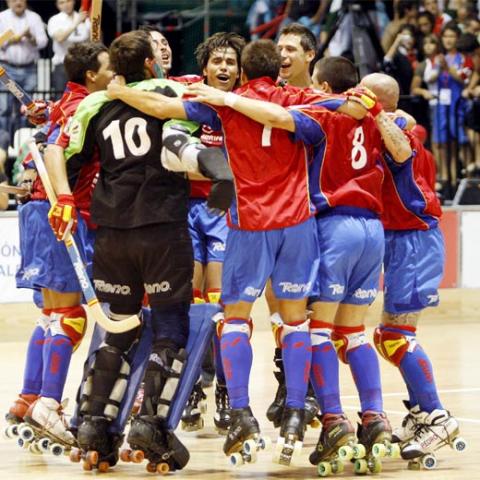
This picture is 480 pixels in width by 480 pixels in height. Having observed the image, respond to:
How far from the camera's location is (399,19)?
54.3 feet

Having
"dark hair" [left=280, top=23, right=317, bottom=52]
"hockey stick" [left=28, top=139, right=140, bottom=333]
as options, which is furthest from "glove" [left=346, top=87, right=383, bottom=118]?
"hockey stick" [left=28, top=139, right=140, bottom=333]

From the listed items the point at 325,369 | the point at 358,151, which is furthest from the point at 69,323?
the point at 358,151

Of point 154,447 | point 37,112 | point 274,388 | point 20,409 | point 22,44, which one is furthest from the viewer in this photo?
point 22,44

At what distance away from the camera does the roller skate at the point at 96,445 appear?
6977 millimetres

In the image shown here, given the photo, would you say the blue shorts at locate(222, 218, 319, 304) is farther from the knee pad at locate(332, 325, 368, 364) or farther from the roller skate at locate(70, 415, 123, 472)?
the roller skate at locate(70, 415, 123, 472)

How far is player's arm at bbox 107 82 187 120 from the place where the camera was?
695 centimetres

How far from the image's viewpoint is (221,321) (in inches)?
283

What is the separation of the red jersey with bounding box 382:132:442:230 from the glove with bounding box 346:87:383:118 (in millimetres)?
403

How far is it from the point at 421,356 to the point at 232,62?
1970 millimetres

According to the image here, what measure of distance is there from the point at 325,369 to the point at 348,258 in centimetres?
54

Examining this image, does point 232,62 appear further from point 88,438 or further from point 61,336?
point 88,438

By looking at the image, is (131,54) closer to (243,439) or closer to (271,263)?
(271,263)

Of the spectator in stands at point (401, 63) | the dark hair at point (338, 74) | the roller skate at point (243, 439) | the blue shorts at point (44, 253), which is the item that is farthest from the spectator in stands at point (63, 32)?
the roller skate at point (243, 439)

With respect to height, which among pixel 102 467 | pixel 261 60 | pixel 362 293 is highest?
pixel 261 60
